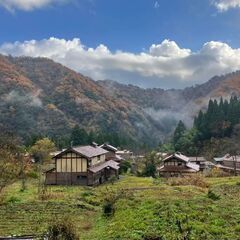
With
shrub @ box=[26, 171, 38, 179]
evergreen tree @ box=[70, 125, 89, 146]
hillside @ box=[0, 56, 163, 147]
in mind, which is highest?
hillside @ box=[0, 56, 163, 147]

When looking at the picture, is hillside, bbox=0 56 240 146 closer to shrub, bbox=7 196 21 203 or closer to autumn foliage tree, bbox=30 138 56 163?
autumn foliage tree, bbox=30 138 56 163

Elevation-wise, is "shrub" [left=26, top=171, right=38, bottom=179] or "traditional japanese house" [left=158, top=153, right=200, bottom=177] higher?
"traditional japanese house" [left=158, top=153, right=200, bottom=177]

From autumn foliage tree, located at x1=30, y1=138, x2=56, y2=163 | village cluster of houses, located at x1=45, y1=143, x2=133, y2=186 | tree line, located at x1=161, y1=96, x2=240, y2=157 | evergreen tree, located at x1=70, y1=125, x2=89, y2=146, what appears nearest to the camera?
village cluster of houses, located at x1=45, y1=143, x2=133, y2=186

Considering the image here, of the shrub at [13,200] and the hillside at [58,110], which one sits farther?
the hillside at [58,110]

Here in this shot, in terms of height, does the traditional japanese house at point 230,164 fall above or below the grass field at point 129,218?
above

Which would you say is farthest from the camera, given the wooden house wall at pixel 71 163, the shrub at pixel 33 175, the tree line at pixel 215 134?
the tree line at pixel 215 134

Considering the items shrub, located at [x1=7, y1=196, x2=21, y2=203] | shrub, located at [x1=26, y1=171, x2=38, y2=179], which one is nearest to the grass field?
shrub, located at [x1=7, y1=196, x2=21, y2=203]

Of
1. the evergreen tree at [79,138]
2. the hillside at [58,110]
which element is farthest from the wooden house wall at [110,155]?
the hillside at [58,110]

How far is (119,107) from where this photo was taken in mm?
197875

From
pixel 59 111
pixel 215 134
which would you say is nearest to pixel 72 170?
pixel 215 134

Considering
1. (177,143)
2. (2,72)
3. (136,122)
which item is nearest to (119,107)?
(136,122)

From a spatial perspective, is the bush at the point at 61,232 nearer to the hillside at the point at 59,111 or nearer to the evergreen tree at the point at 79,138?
the evergreen tree at the point at 79,138

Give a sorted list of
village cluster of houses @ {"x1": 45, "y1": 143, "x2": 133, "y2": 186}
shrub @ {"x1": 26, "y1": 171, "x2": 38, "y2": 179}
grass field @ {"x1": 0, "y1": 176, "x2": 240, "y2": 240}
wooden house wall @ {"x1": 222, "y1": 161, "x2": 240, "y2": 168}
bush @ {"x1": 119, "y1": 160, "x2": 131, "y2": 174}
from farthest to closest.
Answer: wooden house wall @ {"x1": 222, "y1": 161, "x2": 240, "y2": 168} < bush @ {"x1": 119, "y1": 160, "x2": 131, "y2": 174} < shrub @ {"x1": 26, "y1": 171, "x2": 38, "y2": 179} < village cluster of houses @ {"x1": 45, "y1": 143, "x2": 133, "y2": 186} < grass field @ {"x1": 0, "y1": 176, "x2": 240, "y2": 240}

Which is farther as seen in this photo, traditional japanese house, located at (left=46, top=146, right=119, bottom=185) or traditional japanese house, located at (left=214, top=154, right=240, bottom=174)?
traditional japanese house, located at (left=214, top=154, right=240, bottom=174)
